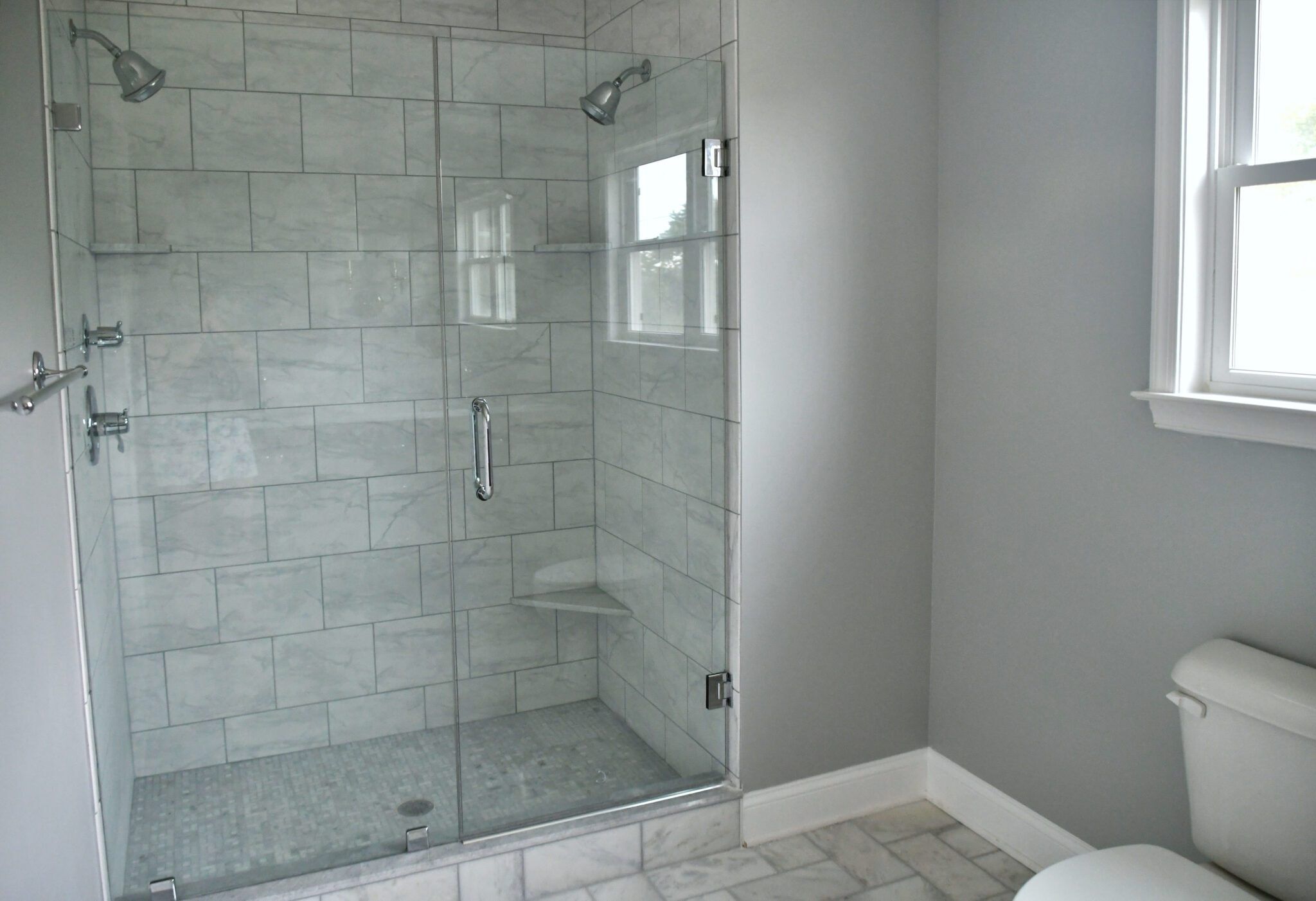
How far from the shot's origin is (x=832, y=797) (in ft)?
9.12

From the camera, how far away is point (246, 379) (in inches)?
87.7

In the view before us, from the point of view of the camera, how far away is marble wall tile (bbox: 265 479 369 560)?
2295mm

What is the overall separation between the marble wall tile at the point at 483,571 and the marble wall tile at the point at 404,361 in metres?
0.37

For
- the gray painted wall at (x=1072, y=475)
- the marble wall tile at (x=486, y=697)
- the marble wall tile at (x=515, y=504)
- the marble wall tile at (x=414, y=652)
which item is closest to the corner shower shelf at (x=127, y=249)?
the marble wall tile at (x=515, y=504)

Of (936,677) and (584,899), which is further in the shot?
(936,677)

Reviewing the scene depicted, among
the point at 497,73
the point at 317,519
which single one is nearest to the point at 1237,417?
the point at 497,73

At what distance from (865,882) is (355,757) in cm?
125

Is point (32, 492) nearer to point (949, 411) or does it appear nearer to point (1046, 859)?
point (949, 411)

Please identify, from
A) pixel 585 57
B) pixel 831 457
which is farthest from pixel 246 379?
pixel 831 457

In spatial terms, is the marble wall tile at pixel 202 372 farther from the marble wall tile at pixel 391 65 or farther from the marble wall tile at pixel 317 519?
the marble wall tile at pixel 391 65

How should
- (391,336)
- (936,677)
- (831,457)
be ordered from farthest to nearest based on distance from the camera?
(936,677), (831,457), (391,336)

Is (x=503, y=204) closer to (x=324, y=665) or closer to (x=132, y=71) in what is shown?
(x=132, y=71)

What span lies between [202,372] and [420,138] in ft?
2.24

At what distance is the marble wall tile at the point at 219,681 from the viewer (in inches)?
88.0
